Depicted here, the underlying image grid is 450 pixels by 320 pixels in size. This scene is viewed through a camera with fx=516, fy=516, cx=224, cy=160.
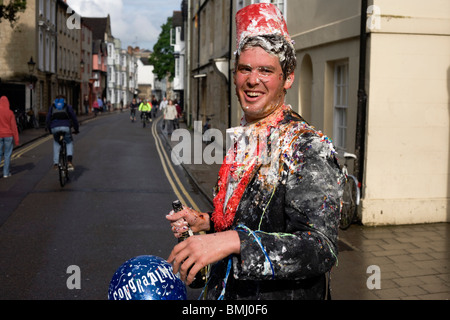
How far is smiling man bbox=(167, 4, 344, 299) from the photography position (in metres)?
1.62

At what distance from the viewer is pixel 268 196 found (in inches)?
69.9

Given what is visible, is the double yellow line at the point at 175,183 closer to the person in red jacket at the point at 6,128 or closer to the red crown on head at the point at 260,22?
the person in red jacket at the point at 6,128

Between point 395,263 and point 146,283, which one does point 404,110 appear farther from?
point 146,283

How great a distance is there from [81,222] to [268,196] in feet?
23.6

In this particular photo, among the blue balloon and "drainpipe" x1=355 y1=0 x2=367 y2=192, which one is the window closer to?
"drainpipe" x1=355 y1=0 x2=367 y2=192

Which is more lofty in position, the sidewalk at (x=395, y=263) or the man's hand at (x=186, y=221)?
the man's hand at (x=186, y=221)

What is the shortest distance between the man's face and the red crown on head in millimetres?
63

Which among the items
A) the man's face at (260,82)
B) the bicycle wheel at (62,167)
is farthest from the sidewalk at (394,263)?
the bicycle wheel at (62,167)

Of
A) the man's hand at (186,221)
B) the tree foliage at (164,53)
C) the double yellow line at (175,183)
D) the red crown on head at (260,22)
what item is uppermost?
the tree foliage at (164,53)

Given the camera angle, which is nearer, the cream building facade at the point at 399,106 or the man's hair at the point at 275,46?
the man's hair at the point at 275,46

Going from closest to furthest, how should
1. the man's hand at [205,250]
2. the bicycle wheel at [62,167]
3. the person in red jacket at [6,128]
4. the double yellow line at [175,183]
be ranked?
the man's hand at [205,250], the double yellow line at [175,183], the bicycle wheel at [62,167], the person in red jacket at [6,128]

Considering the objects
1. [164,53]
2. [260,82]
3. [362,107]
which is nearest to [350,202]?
[362,107]

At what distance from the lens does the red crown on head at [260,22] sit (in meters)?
1.88

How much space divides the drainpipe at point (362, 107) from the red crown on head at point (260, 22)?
6.97 meters
